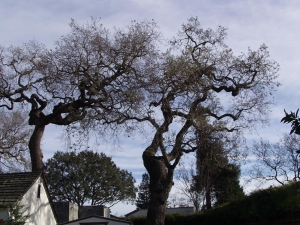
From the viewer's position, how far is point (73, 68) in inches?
690

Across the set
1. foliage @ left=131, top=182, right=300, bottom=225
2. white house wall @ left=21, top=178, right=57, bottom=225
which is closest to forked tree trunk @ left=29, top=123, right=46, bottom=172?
white house wall @ left=21, top=178, right=57, bottom=225

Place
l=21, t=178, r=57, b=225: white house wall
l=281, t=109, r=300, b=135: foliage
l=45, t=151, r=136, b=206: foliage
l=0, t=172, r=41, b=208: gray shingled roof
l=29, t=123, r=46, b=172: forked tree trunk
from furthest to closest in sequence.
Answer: l=45, t=151, r=136, b=206: foliage
l=29, t=123, r=46, b=172: forked tree trunk
l=21, t=178, r=57, b=225: white house wall
l=0, t=172, r=41, b=208: gray shingled roof
l=281, t=109, r=300, b=135: foliage

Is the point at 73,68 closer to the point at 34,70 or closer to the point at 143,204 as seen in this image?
the point at 34,70

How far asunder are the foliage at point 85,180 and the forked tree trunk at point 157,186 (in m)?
30.6

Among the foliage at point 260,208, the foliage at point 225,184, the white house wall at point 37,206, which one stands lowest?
the foliage at point 260,208

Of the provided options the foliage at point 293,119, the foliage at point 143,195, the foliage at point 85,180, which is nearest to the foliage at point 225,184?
the foliage at point 85,180

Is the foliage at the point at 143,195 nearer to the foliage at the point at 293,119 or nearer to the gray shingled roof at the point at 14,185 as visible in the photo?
the gray shingled roof at the point at 14,185

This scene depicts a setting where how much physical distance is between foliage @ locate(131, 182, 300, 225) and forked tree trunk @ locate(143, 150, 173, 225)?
12.3ft

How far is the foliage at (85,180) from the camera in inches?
→ 1853

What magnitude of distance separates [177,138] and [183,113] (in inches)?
43.7

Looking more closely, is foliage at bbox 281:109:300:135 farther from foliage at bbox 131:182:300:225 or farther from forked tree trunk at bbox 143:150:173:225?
forked tree trunk at bbox 143:150:173:225

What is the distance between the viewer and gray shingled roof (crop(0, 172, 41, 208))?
15472 millimetres

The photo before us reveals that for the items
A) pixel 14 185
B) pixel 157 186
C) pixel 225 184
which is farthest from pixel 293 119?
pixel 225 184

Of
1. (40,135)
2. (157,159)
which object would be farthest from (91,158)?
(157,159)
